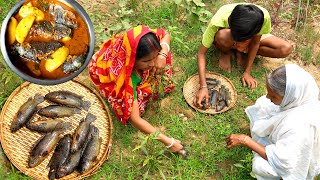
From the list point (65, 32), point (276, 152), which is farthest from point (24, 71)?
point (276, 152)

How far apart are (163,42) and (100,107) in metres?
1.05

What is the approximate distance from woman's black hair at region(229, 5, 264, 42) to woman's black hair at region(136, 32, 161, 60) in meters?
0.96

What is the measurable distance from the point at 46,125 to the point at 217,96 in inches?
80.3

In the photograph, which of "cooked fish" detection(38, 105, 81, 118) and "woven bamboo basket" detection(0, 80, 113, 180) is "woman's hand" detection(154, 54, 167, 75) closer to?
"woven bamboo basket" detection(0, 80, 113, 180)

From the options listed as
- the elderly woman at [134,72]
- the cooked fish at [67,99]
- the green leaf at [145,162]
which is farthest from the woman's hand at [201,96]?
the cooked fish at [67,99]

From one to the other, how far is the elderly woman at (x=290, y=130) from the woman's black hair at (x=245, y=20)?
Result: 79 cm

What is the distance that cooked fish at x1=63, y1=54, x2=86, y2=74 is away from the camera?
11.5 ft

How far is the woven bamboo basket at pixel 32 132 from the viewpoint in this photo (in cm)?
388

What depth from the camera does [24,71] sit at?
340 centimetres

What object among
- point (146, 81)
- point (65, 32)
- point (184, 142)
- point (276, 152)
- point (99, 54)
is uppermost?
point (65, 32)

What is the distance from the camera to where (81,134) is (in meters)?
4.15

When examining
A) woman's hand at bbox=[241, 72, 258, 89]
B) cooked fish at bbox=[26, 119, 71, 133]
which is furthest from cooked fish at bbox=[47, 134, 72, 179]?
woman's hand at bbox=[241, 72, 258, 89]

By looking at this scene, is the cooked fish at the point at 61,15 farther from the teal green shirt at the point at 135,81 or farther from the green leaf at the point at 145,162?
the green leaf at the point at 145,162

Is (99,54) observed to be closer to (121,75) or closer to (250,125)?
(121,75)
